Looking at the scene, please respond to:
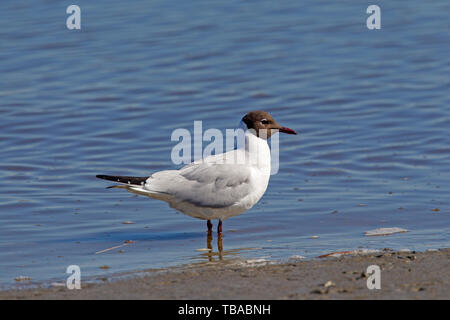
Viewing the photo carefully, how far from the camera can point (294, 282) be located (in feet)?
17.6

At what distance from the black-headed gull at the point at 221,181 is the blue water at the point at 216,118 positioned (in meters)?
0.37

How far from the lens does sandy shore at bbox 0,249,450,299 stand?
16.5ft

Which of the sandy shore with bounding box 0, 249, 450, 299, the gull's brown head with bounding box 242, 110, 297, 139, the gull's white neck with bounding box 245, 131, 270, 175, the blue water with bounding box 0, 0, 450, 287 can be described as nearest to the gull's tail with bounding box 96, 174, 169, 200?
the blue water with bounding box 0, 0, 450, 287

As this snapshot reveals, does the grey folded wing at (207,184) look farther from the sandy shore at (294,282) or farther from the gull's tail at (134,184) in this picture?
the sandy shore at (294,282)

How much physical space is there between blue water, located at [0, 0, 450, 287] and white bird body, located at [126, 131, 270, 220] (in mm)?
353

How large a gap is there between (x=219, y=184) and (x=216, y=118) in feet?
14.7

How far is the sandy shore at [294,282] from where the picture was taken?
502 cm

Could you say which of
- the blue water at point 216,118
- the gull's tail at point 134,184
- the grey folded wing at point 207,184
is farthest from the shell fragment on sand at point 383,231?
the gull's tail at point 134,184

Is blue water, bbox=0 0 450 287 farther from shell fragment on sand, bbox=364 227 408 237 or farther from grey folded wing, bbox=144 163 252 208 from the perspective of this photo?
grey folded wing, bbox=144 163 252 208

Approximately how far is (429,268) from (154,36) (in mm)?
11115

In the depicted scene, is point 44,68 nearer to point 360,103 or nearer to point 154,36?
point 154,36

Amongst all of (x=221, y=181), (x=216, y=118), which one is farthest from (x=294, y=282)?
(x=216, y=118)

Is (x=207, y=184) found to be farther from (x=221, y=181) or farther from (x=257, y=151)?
(x=257, y=151)
